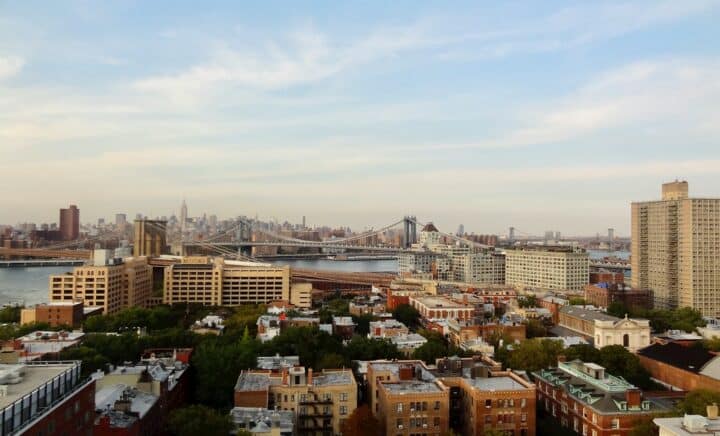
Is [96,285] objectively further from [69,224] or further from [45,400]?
[69,224]

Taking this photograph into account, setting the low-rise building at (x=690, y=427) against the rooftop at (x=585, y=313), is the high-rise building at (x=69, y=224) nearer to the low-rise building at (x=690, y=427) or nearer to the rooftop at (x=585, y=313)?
the rooftop at (x=585, y=313)

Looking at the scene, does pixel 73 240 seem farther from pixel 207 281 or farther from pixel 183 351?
pixel 183 351

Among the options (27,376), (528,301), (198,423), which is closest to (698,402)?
(198,423)

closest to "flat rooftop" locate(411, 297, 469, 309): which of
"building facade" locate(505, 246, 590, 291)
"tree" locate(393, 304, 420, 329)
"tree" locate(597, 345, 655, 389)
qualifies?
"tree" locate(393, 304, 420, 329)

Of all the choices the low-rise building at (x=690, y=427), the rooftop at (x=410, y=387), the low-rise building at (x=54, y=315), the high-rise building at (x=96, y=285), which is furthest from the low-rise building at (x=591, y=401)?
the high-rise building at (x=96, y=285)

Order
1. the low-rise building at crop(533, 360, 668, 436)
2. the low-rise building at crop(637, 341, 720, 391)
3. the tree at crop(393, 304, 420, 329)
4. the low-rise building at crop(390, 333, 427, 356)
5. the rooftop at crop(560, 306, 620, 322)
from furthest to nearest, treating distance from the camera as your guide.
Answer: the tree at crop(393, 304, 420, 329) < the rooftop at crop(560, 306, 620, 322) < the low-rise building at crop(390, 333, 427, 356) < the low-rise building at crop(637, 341, 720, 391) < the low-rise building at crop(533, 360, 668, 436)

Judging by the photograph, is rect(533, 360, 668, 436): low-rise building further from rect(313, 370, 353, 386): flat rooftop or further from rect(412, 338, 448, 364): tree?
rect(313, 370, 353, 386): flat rooftop
